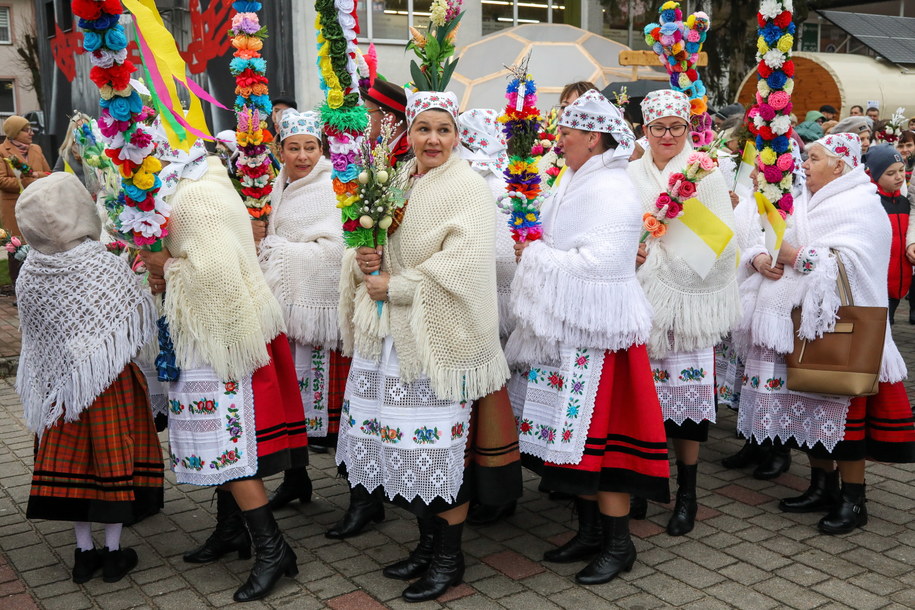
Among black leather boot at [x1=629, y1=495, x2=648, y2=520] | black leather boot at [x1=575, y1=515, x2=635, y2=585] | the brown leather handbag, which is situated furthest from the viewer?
black leather boot at [x1=629, y1=495, x2=648, y2=520]

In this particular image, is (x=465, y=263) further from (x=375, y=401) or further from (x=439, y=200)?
(x=375, y=401)

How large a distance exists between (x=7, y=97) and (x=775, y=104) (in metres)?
34.6

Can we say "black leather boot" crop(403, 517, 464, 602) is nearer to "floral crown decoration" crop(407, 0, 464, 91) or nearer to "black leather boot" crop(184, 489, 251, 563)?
"black leather boot" crop(184, 489, 251, 563)

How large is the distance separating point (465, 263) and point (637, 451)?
1.14 metres

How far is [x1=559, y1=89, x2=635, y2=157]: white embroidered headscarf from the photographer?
383 cm

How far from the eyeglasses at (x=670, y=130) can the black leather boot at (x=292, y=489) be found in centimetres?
256

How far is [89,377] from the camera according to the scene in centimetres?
366

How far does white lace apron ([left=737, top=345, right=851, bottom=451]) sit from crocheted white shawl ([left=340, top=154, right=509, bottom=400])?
1681 millimetres

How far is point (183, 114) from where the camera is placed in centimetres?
398

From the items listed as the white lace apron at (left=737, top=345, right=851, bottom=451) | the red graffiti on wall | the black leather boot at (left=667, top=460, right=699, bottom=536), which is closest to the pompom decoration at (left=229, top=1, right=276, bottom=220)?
the black leather boot at (left=667, top=460, right=699, bottom=536)

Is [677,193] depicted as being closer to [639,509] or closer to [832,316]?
[832,316]

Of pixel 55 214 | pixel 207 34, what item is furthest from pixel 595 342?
pixel 207 34

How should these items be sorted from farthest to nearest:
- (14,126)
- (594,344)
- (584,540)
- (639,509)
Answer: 1. (14,126)
2. (639,509)
3. (584,540)
4. (594,344)

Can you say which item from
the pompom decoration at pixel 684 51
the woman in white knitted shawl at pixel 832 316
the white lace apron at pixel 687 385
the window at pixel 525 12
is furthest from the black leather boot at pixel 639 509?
the window at pixel 525 12
